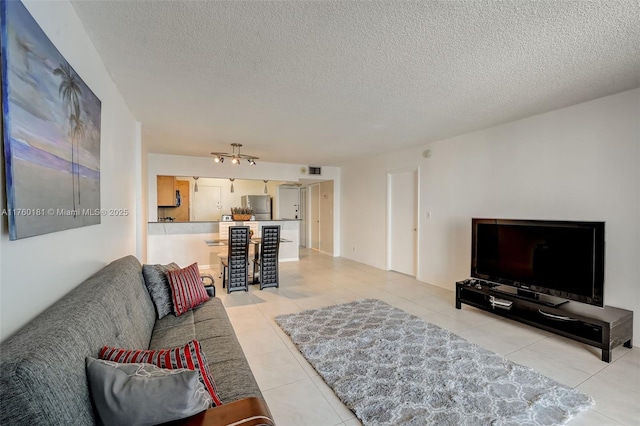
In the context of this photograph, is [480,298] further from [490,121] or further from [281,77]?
[281,77]

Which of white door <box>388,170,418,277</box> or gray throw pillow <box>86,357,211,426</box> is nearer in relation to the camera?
gray throw pillow <box>86,357,211,426</box>

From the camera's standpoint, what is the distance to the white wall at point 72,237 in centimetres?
104

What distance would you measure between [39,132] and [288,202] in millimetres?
8323

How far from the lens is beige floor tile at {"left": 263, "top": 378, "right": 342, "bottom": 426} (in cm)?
182

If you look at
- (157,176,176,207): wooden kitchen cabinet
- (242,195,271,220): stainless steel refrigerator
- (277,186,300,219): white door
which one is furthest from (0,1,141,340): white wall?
(277,186,300,219): white door

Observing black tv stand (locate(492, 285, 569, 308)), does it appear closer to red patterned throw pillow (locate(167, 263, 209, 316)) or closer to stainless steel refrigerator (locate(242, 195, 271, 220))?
red patterned throw pillow (locate(167, 263, 209, 316))

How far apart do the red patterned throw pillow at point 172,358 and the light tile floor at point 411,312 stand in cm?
80

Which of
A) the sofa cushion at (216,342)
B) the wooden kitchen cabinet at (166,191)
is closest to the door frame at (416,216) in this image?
the sofa cushion at (216,342)

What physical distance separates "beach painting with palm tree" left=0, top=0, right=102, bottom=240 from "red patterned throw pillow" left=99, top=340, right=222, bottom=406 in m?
0.56

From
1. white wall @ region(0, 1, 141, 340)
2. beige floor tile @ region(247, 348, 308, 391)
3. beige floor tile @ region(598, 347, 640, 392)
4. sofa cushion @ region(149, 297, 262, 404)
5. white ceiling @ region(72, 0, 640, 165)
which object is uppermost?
white ceiling @ region(72, 0, 640, 165)

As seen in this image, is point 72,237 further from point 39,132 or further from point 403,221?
point 403,221

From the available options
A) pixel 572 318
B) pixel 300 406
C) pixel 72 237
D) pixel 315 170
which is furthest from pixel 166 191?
pixel 572 318

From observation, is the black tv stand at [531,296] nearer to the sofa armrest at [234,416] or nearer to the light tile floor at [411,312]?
the light tile floor at [411,312]

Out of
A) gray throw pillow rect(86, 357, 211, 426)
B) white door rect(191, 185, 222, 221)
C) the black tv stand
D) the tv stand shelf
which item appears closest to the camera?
gray throw pillow rect(86, 357, 211, 426)
